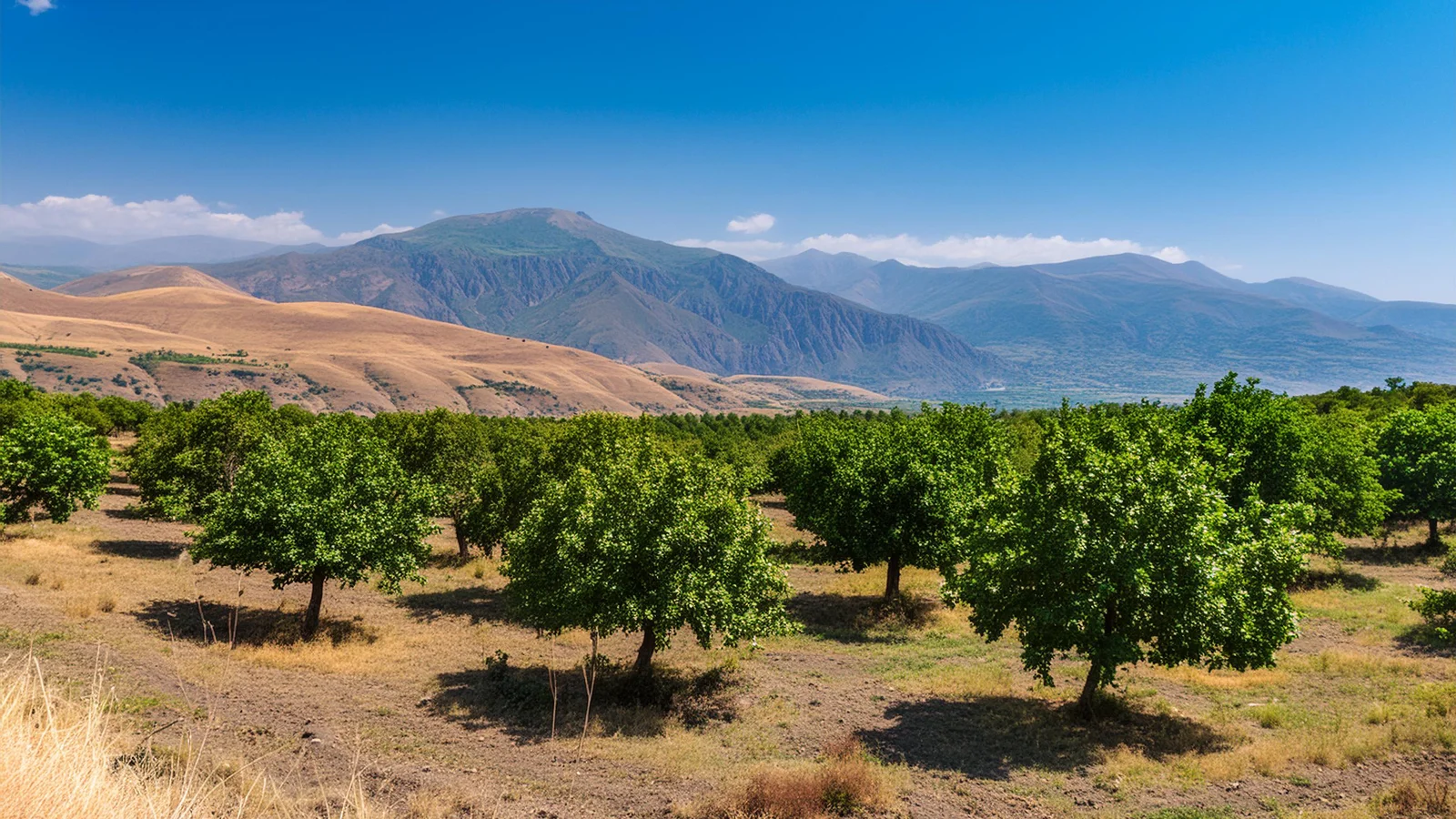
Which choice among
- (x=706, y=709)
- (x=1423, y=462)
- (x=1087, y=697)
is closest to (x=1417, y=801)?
(x=1087, y=697)

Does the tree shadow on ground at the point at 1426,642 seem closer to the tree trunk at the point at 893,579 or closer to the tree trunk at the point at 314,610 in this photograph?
the tree trunk at the point at 893,579

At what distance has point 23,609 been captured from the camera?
27422mm

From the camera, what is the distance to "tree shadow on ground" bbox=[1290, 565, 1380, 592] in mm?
41188

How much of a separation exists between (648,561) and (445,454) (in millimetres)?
30576

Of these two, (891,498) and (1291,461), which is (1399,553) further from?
(891,498)

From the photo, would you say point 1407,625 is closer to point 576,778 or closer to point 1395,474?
point 1395,474

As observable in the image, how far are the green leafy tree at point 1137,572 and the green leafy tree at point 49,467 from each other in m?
50.2

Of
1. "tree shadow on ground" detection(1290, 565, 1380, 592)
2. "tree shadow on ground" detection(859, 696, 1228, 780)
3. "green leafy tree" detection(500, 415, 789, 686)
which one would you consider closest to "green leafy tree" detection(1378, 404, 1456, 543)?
"tree shadow on ground" detection(1290, 565, 1380, 592)

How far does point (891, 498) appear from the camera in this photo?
3759cm

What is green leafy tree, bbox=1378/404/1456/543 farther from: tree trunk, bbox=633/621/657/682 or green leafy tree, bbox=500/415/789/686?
tree trunk, bbox=633/621/657/682

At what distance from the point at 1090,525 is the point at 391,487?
29.0 metres

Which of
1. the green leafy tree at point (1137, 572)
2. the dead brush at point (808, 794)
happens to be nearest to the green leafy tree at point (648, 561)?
the dead brush at point (808, 794)

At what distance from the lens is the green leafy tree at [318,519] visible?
1130 inches

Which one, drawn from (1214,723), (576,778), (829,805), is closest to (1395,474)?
(1214,723)
